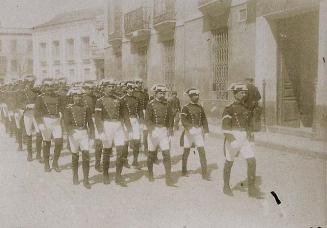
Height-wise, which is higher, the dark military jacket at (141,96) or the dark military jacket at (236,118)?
the dark military jacket at (141,96)

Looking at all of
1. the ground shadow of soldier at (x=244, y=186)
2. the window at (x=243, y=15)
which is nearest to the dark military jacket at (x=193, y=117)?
the ground shadow of soldier at (x=244, y=186)

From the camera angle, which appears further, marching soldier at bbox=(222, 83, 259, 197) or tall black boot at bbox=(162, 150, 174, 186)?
tall black boot at bbox=(162, 150, 174, 186)

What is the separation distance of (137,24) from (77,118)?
43.7 ft

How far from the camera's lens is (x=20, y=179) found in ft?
25.3

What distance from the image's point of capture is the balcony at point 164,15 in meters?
16.9

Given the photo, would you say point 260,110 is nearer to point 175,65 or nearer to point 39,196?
point 175,65

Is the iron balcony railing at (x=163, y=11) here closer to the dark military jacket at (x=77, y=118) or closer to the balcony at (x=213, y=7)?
the balcony at (x=213, y=7)

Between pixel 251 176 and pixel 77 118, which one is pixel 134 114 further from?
pixel 251 176

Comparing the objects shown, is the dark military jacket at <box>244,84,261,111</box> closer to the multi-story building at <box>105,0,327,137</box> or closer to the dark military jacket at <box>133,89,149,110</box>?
the multi-story building at <box>105,0,327,137</box>

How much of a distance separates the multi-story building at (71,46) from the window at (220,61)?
1885 centimetres

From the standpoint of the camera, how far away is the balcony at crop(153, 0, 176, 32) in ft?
55.6

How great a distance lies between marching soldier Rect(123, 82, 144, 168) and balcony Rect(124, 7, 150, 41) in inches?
423

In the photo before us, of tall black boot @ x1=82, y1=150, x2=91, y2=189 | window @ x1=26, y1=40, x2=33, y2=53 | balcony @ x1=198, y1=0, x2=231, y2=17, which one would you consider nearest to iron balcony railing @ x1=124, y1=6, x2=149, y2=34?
balcony @ x1=198, y1=0, x2=231, y2=17

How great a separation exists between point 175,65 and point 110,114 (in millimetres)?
10120
